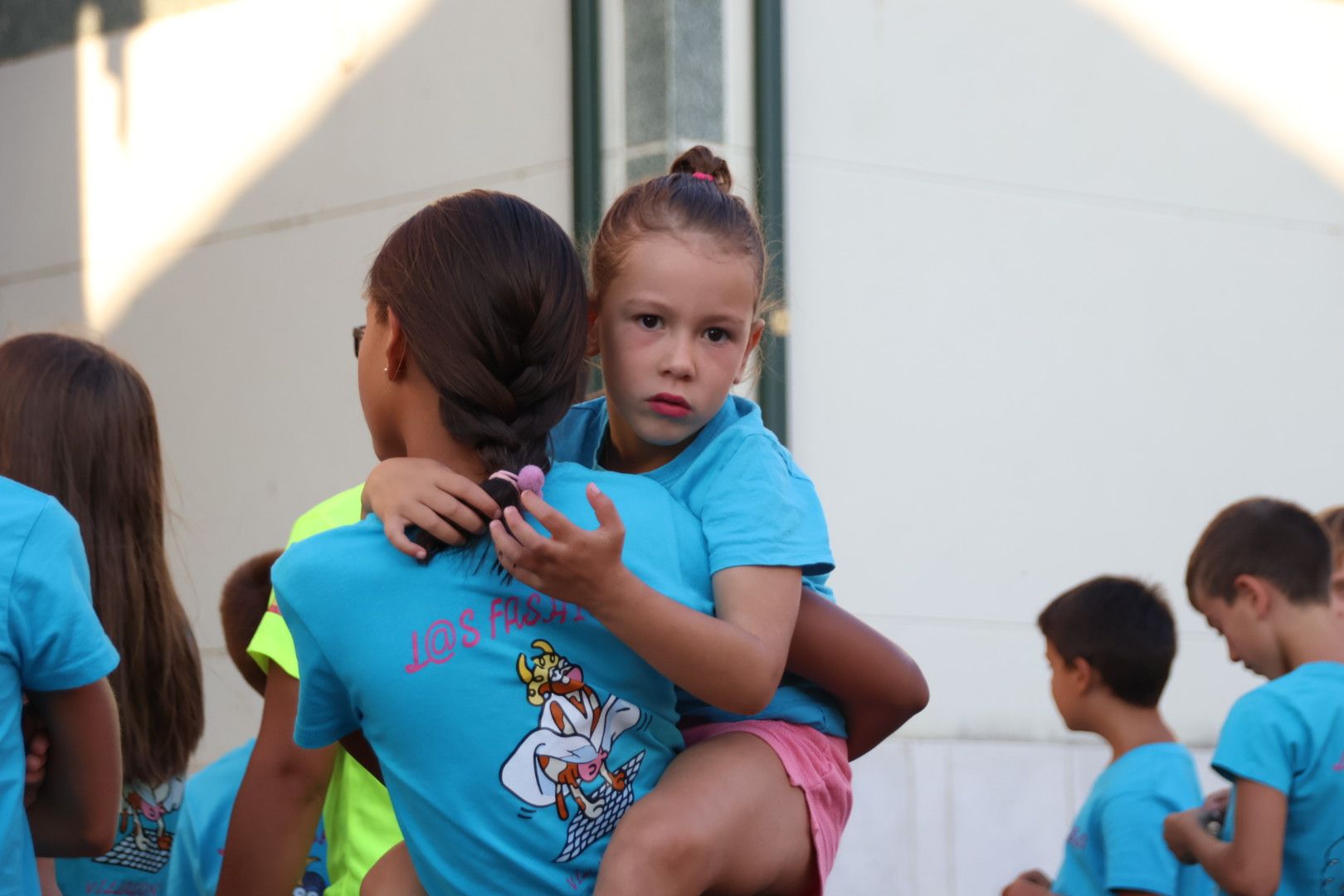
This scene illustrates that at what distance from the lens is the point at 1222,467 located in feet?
19.9

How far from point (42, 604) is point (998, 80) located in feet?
13.1

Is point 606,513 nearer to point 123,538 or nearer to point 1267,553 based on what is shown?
point 123,538

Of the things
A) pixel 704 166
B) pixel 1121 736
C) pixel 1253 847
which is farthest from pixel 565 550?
pixel 1121 736

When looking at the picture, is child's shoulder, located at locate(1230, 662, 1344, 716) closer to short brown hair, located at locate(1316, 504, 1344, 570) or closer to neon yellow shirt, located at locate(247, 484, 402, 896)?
short brown hair, located at locate(1316, 504, 1344, 570)

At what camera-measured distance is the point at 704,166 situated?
248 cm

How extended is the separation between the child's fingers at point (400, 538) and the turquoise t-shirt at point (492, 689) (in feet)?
0.07

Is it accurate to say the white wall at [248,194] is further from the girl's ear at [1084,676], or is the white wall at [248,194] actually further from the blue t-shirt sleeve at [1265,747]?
the blue t-shirt sleeve at [1265,747]

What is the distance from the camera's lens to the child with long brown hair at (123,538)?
125 inches

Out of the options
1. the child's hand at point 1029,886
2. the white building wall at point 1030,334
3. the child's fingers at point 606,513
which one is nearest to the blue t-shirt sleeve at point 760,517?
the child's fingers at point 606,513

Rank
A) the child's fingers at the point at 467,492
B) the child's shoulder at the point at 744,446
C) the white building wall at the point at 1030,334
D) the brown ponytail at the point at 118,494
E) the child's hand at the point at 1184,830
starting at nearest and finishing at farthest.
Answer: the child's fingers at the point at 467,492
the child's shoulder at the point at 744,446
the brown ponytail at the point at 118,494
the child's hand at the point at 1184,830
the white building wall at the point at 1030,334

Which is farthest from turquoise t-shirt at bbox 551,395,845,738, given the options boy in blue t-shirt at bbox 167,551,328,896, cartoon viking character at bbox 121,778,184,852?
cartoon viking character at bbox 121,778,184,852

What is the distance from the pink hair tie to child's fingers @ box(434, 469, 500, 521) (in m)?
0.03

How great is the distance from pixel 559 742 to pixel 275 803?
1.05m

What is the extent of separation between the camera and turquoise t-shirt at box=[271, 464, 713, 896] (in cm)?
194
